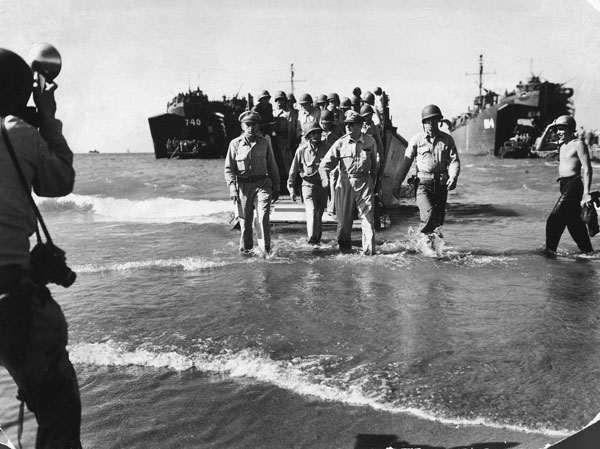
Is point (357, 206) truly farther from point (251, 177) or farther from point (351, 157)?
point (251, 177)

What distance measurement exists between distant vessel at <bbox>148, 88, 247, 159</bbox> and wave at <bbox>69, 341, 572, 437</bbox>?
3.82ft

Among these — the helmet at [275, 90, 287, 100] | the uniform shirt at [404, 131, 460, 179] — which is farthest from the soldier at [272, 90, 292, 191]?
the uniform shirt at [404, 131, 460, 179]

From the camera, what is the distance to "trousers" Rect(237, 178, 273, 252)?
6.79 meters

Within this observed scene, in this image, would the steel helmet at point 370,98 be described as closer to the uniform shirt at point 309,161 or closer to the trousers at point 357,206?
the uniform shirt at point 309,161

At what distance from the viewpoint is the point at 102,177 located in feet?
27.4

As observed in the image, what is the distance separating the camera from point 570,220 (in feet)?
20.1

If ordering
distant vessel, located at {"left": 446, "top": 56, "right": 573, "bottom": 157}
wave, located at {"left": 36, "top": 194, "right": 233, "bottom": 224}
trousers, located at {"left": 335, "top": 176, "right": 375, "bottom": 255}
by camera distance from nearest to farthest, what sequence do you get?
distant vessel, located at {"left": 446, "top": 56, "right": 573, "bottom": 157} → trousers, located at {"left": 335, "top": 176, "right": 375, "bottom": 255} → wave, located at {"left": 36, "top": 194, "right": 233, "bottom": 224}

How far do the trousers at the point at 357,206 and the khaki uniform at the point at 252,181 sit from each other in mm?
825

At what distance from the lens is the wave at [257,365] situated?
8.74 feet

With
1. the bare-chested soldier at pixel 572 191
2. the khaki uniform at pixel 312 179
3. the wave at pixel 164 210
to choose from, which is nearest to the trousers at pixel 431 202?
the bare-chested soldier at pixel 572 191

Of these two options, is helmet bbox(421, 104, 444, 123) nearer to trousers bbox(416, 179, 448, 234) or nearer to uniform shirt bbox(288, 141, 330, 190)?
trousers bbox(416, 179, 448, 234)

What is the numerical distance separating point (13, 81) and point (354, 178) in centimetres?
532

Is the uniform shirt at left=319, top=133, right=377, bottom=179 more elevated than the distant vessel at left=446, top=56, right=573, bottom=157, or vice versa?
the distant vessel at left=446, top=56, right=573, bottom=157

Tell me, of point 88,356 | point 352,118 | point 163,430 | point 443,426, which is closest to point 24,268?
point 163,430
